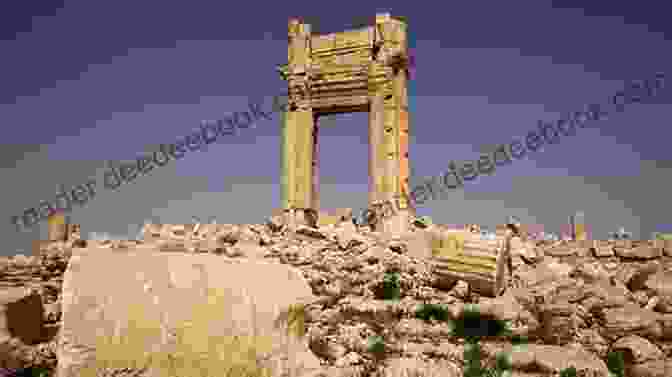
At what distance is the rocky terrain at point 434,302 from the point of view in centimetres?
458

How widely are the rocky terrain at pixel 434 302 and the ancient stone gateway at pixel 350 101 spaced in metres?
4.51

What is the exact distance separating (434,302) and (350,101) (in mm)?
8886

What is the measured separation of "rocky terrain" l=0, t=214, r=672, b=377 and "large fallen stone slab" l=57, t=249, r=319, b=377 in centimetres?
56

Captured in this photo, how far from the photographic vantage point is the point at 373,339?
17.0 feet

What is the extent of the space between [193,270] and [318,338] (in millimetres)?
1984

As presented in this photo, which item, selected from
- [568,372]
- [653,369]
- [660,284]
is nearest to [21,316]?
[568,372]

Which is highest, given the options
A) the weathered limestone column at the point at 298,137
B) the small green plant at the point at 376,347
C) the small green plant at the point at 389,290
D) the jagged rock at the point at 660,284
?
the weathered limestone column at the point at 298,137

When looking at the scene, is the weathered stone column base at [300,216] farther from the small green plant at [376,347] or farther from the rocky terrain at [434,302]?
the small green plant at [376,347]

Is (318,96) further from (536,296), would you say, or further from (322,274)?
(536,296)

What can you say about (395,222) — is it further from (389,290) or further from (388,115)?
(389,290)

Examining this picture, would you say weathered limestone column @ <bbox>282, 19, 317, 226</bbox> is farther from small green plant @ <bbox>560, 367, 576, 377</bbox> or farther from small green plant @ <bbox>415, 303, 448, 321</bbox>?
small green plant @ <bbox>560, 367, 576, 377</bbox>

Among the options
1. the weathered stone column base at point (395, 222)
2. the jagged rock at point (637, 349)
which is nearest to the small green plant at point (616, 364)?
the jagged rock at point (637, 349)

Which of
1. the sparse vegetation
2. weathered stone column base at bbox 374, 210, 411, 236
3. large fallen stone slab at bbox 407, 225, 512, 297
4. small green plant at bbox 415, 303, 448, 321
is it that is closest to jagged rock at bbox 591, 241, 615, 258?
large fallen stone slab at bbox 407, 225, 512, 297

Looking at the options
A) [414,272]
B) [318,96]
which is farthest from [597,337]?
[318,96]
